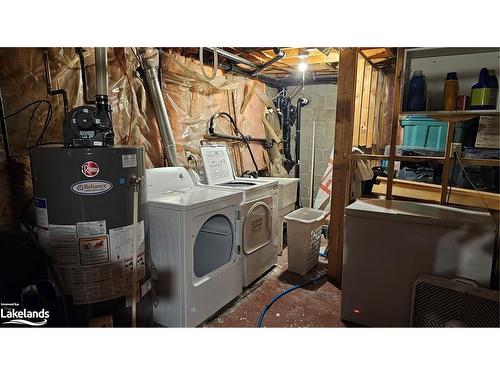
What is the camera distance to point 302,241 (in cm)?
272

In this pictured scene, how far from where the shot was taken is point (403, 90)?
202 centimetres

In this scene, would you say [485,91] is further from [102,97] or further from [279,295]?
[102,97]

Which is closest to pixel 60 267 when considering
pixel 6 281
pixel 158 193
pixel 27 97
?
pixel 6 281

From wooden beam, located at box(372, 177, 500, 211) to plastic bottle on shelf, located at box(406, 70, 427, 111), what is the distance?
716mm

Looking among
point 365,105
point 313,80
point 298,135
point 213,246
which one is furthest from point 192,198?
point 313,80

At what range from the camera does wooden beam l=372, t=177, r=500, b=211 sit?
199cm

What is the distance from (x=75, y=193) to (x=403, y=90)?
2.11 m

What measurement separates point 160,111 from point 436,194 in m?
2.34

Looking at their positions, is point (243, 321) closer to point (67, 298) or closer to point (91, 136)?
point (67, 298)

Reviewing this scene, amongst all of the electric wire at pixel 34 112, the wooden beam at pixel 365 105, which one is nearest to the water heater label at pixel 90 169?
the electric wire at pixel 34 112

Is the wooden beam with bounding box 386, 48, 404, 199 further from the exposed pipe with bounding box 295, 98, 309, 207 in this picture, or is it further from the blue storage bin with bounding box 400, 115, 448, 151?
the exposed pipe with bounding box 295, 98, 309, 207

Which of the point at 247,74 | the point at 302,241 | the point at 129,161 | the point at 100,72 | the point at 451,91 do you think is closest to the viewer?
the point at 129,161

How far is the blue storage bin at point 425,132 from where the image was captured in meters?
2.13
